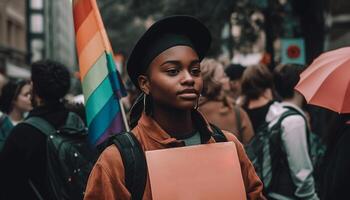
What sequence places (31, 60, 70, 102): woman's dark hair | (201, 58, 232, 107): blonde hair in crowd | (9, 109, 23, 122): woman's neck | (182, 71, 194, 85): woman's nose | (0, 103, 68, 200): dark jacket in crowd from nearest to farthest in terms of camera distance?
(182, 71, 194, 85): woman's nose, (0, 103, 68, 200): dark jacket in crowd, (31, 60, 70, 102): woman's dark hair, (201, 58, 232, 107): blonde hair in crowd, (9, 109, 23, 122): woman's neck

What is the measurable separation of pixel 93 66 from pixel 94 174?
1727 millimetres

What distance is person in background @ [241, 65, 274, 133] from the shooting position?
6.76 meters

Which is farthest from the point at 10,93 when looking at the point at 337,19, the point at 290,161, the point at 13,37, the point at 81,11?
the point at 13,37

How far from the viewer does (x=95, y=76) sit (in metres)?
4.60

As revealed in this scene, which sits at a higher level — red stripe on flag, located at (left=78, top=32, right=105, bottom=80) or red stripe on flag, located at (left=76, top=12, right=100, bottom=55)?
red stripe on flag, located at (left=76, top=12, right=100, bottom=55)

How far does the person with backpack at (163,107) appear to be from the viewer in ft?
9.75

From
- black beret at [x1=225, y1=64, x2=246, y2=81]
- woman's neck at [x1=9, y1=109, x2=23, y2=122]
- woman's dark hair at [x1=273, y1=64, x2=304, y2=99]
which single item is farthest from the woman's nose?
black beret at [x1=225, y1=64, x2=246, y2=81]

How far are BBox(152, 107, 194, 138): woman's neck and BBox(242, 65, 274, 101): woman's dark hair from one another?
11.9 feet

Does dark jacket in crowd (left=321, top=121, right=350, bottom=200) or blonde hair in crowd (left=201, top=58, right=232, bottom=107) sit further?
blonde hair in crowd (left=201, top=58, right=232, bottom=107)

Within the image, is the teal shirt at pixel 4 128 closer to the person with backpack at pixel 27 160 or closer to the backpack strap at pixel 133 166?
the person with backpack at pixel 27 160

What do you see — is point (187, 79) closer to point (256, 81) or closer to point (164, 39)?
point (164, 39)

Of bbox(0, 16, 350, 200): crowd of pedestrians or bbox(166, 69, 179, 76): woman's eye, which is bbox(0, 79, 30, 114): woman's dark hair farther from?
bbox(166, 69, 179, 76): woman's eye

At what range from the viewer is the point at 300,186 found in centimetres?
536

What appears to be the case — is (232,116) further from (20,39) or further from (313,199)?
(20,39)
